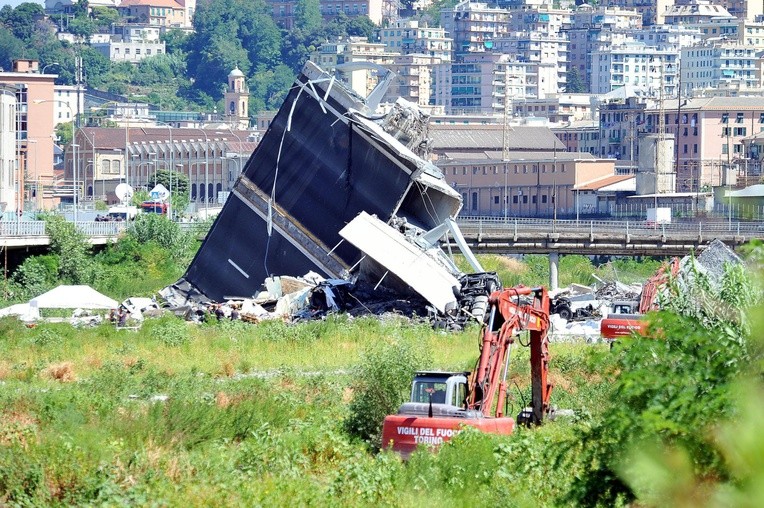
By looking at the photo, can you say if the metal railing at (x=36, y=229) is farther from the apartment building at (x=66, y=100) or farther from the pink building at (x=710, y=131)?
the apartment building at (x=66, y=100)

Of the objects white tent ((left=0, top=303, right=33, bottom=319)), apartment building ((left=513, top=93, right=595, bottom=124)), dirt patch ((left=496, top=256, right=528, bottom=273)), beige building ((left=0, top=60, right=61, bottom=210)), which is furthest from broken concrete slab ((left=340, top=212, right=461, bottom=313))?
apartment building ((left=513, top=93, right=595, bottom=124))

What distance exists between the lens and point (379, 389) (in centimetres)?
2305

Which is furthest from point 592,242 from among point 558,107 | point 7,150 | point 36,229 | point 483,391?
point 558,107

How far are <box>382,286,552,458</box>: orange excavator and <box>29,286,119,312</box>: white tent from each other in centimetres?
2264

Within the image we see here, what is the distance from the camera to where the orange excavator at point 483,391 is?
64.5 ft

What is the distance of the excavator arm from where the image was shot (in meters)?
20.9

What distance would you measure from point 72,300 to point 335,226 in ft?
23.0

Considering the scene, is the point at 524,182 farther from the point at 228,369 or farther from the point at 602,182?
the point at 228,369

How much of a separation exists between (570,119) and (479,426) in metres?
167

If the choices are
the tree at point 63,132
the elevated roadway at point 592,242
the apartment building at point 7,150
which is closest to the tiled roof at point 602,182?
the apartment building at point 7,150

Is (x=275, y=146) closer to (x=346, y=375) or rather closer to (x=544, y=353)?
(x=346, y=375)

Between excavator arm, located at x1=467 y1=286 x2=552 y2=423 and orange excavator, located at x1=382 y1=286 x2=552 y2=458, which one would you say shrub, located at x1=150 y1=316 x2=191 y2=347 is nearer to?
excavator arm, located at x1=467 y1=286 x2=552 y2=423

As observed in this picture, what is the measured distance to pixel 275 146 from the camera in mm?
45062

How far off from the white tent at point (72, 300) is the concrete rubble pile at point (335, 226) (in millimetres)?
1797
